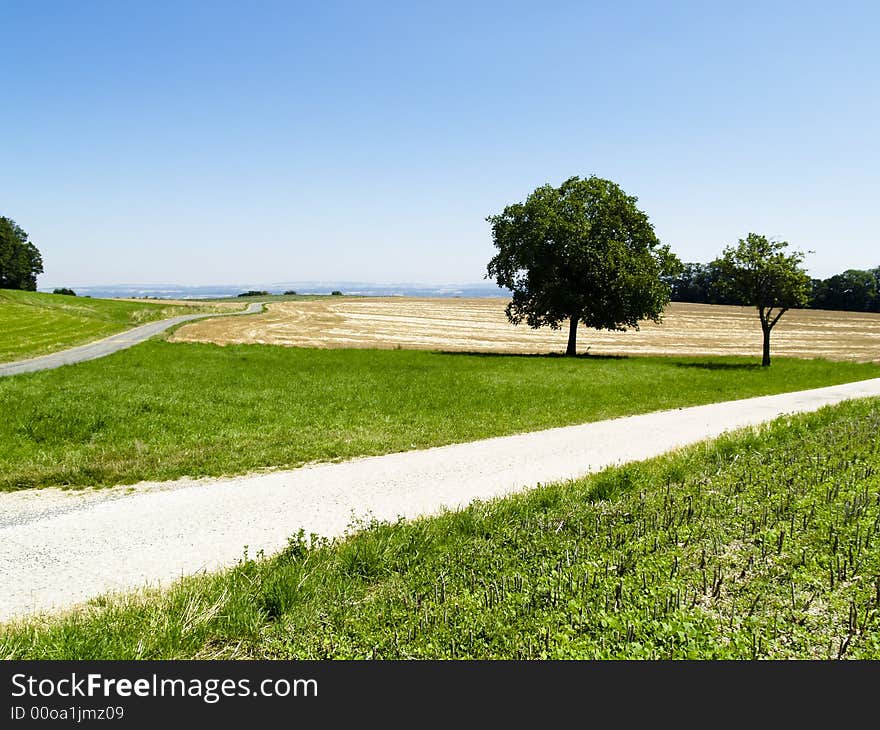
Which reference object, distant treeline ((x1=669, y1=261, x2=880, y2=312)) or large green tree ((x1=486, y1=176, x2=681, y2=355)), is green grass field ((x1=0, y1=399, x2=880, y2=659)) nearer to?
large green tree ((x1=486, y1=176, x2=681, y2=355))

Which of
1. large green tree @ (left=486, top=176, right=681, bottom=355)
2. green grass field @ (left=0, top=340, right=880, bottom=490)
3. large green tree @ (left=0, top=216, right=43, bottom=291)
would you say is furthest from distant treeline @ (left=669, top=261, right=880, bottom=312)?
large green tree @ (left=0, top=216, right=43, bottom=291)

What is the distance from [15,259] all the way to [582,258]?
11978 centimetres

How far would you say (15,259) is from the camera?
Answer: 4210 inches

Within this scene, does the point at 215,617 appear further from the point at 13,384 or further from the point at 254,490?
the point at 13,384

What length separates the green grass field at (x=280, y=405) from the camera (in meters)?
13.0

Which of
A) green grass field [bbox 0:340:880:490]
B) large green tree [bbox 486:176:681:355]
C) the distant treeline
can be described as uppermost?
the distant treeline

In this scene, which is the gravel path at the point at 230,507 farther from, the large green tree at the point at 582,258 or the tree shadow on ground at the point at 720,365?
the large green tree at the point at 582,258

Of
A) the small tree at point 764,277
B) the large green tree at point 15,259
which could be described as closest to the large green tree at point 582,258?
the small tree at point 764,277

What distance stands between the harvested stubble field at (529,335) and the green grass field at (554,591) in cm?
4364

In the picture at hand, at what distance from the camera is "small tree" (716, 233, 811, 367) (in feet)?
129

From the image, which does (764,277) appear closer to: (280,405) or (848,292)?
(280,405)

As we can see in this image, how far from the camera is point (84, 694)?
3.90 metres

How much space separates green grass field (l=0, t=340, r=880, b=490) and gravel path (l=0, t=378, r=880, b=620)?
1142 millimetres

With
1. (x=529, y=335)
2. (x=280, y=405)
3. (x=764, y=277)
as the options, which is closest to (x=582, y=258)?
(x=764, y=277)
